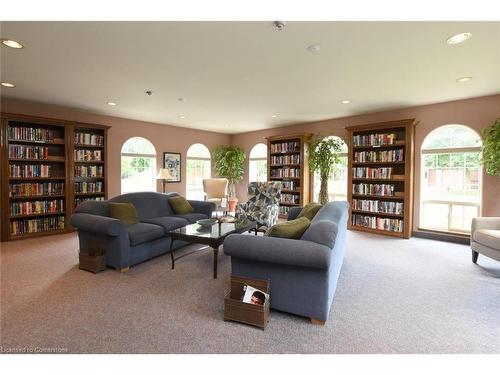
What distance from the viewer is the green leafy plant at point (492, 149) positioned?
374cm

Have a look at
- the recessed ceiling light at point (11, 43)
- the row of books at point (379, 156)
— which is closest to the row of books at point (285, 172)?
the row of books at point (379, 156)

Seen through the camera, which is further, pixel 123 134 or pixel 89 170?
pixel 123 134

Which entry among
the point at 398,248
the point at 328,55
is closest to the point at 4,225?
the point at 328,55

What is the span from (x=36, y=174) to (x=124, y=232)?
10.1ft

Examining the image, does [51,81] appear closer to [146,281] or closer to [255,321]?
[146,281]

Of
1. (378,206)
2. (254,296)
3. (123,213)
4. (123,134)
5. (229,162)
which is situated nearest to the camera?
(254,296)

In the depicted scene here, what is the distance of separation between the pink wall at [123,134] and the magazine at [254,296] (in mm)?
4904

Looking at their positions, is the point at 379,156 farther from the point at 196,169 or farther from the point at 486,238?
the point at 196,169

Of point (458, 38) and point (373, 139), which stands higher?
point (458, 38)

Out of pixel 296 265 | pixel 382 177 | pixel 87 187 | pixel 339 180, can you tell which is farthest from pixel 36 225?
pixel 382 177

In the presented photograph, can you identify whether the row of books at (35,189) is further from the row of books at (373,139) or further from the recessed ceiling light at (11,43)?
the row of books at (373,139)

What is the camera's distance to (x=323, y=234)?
2.06 meters

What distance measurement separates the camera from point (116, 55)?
2.77 metres

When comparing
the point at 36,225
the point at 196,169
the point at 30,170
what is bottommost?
the point at 36,225
